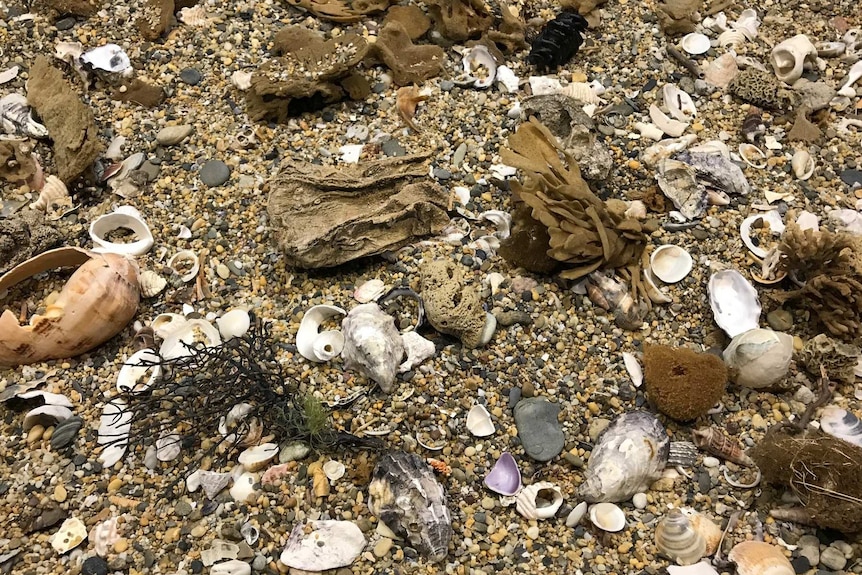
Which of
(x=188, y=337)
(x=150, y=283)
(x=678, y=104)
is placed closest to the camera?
(x=188, y=337)

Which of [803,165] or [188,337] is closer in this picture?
[188,337]

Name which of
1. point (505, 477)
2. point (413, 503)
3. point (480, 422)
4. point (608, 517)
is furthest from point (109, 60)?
point (608, 517)

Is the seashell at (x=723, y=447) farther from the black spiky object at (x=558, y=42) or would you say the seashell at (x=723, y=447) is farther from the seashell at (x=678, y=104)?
the black spiky object at (x=558, y=42)

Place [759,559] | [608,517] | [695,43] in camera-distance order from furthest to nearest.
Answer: [695,43], [608,517], [759,559]

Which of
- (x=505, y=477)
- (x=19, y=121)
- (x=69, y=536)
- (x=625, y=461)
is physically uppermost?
(x=19, y=121)

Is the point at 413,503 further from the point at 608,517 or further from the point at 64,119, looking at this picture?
the point at 64,119

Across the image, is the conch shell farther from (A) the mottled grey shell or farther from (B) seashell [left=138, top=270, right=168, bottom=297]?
(A) the mottled grey shell
